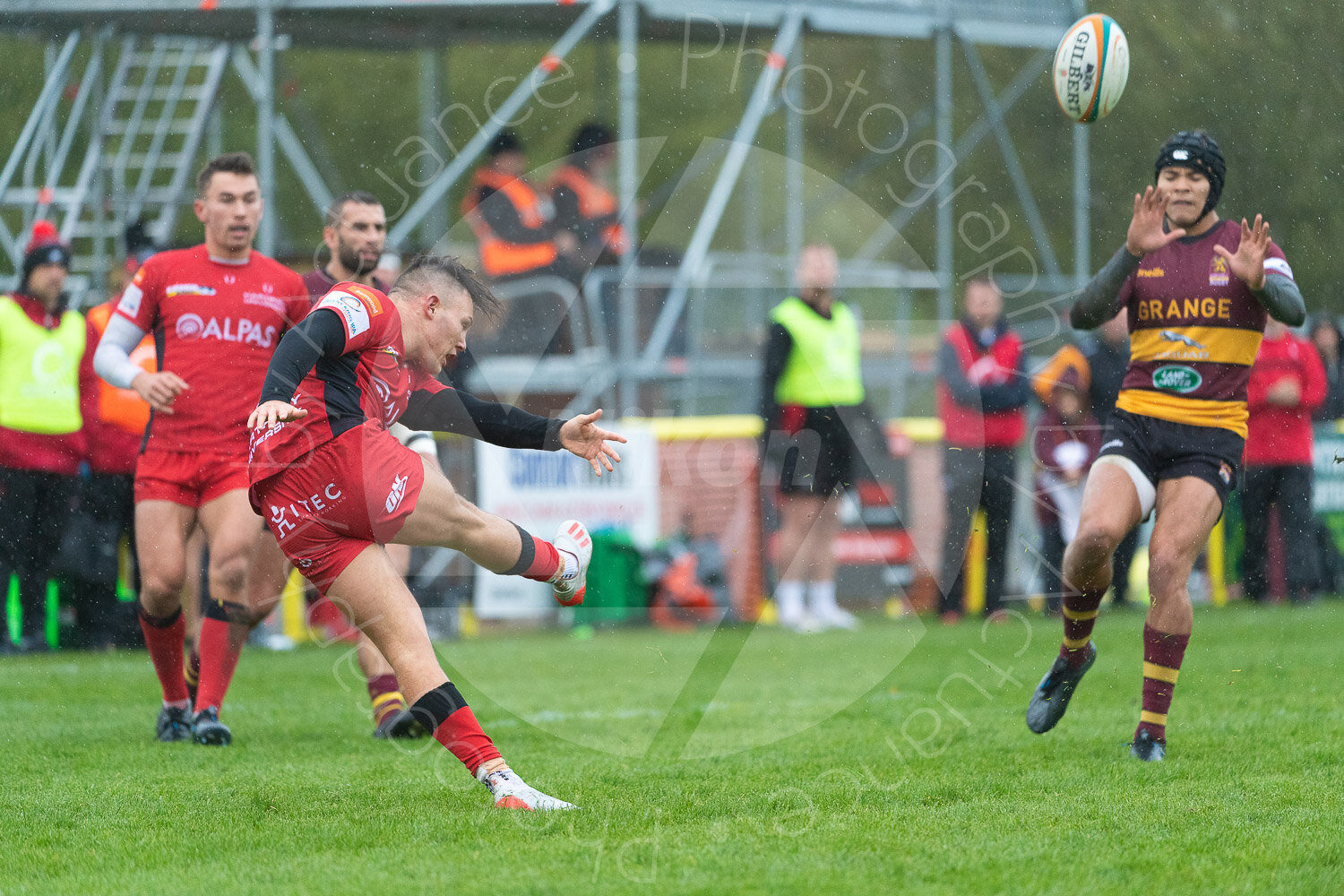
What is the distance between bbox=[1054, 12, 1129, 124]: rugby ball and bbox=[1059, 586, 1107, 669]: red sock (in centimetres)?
204

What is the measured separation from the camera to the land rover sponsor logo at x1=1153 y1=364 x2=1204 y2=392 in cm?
564

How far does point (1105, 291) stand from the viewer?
5660 mm

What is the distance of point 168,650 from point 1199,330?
14.2 feet

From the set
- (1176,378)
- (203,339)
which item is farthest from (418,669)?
(1176,378)

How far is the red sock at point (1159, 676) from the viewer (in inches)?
211

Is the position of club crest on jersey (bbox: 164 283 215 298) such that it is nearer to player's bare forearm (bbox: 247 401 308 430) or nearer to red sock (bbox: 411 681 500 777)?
player's bare forearm (bbox: 247 401 308 430)

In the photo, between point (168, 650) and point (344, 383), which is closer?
point (344, 383)

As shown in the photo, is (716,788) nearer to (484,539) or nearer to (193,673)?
(484,539)

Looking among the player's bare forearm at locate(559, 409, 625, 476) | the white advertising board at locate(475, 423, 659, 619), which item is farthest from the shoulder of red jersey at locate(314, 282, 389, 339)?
the white advertising board at locate(475, 423, 659, 619)

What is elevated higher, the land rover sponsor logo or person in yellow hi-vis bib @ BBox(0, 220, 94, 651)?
the land rover sponsor logo

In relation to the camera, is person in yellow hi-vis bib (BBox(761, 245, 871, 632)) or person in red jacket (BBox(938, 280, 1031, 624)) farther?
person in red jacket (BBox(938, 280, 1031, 624))

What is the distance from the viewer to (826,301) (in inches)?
420

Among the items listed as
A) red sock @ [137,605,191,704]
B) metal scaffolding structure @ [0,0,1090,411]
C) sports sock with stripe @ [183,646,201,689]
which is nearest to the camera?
red sock @ [137,605,191,704]

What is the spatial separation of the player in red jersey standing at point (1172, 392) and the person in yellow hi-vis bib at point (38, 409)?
6605 mm
